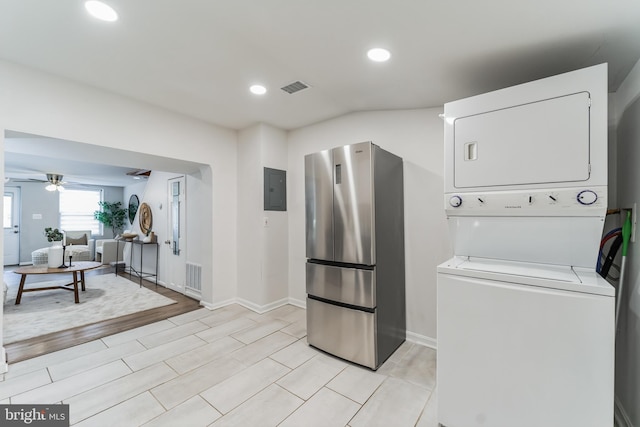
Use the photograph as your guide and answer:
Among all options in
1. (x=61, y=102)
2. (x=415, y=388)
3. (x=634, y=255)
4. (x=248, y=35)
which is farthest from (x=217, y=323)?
(x=634, y=255)

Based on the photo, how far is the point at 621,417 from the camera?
162cm

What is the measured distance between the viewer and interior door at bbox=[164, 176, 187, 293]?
4332 millimetres

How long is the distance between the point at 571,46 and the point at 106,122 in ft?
12.0

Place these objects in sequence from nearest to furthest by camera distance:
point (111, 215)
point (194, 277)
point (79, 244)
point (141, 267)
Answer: point (194, 277) < point (141, 267) < point (79, 244) < point (111, 215)

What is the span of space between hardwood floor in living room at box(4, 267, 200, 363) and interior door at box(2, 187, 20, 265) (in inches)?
262

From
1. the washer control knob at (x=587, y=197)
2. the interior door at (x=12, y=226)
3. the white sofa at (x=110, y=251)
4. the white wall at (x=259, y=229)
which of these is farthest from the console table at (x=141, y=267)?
the washer control knob at (x=587, y=197)

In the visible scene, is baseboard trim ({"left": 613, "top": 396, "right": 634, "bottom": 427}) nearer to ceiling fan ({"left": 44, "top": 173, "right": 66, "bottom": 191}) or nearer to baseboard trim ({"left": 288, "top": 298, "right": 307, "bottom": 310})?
baseboard trim ({"left": 288, "top": 298, "right": 307, "bottom": 310})

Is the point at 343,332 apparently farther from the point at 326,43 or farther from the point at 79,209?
the point at 79,209

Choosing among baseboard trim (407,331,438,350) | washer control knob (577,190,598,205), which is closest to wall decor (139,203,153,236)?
baseboard trim (407,331,438,350)

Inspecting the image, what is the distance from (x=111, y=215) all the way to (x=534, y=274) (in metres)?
10.2

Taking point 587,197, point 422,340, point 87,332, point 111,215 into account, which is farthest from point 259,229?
point 111,215

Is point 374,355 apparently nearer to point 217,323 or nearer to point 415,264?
point 415,264

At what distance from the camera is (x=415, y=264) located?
271 centimetres

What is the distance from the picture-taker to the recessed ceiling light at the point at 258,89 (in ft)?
8.19
